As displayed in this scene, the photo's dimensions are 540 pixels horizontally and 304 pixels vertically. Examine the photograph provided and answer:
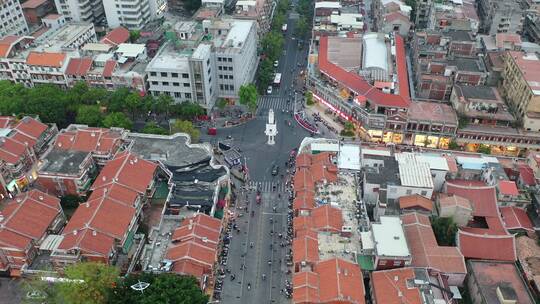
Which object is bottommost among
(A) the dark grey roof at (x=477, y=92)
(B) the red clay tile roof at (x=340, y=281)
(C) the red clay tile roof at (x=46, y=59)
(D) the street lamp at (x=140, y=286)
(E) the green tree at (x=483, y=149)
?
(E) the green tree at (x=483, y=149)

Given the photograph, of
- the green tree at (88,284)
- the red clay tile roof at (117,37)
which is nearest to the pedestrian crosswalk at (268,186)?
the green tree at (88,284)

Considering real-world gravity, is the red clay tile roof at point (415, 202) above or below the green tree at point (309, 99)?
above

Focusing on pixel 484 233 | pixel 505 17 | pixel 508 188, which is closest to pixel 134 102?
pixel 484 233

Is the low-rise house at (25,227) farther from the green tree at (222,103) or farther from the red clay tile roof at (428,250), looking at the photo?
the red clay tile roof at (428,250)

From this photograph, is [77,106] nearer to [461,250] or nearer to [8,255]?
[8,255]

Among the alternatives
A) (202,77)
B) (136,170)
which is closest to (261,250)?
(136,170)

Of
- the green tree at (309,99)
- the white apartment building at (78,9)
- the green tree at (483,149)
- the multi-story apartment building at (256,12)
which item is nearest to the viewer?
the green tree at (483,149)

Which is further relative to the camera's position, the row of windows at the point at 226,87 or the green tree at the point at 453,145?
the row of windows at the point at 226,87
